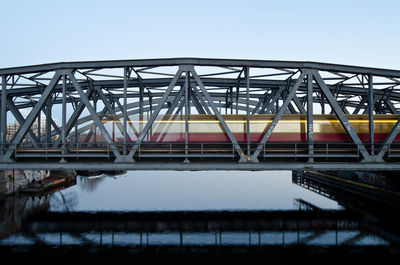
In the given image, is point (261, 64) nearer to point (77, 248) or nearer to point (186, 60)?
point (186, 60)

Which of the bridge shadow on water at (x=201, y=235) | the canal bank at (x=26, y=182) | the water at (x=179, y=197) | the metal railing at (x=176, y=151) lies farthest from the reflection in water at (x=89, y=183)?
the metal railing at (x=176, y=151)

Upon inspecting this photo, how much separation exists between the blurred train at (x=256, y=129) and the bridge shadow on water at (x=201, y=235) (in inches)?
295

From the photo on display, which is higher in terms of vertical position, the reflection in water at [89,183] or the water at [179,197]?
the reflection in water at [89,183]

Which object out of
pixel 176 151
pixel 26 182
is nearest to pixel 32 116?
pixel 176 151

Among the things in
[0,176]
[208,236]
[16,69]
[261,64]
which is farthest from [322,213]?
[0,176]

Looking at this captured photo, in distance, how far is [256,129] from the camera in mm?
23984

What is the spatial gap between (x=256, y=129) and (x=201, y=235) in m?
9.33

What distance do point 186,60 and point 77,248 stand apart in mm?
14845

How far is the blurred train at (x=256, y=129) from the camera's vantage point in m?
23.4

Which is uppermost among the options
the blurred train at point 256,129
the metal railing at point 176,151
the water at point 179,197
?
the blurred train at point 256,129

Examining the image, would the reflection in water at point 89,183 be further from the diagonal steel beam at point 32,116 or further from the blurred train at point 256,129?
the diagonal steel beam at point 32,116

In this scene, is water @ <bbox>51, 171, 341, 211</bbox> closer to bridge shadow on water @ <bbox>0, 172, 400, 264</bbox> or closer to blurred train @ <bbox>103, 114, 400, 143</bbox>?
bridge shadow on water @ <bbox>0, 172, 400, 264</bbox>

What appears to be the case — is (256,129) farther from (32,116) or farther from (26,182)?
(26,182)

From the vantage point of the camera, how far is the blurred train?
2336 cm
